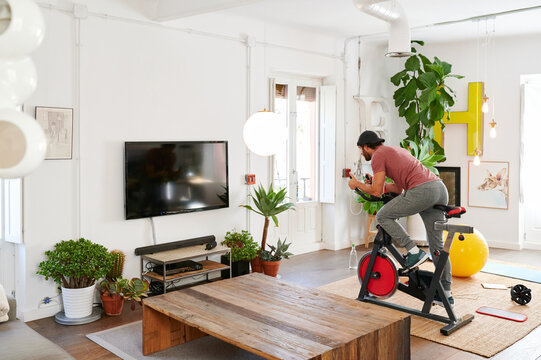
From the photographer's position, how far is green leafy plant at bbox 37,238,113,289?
4.28 metres

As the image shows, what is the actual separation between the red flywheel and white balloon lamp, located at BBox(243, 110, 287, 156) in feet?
4.82

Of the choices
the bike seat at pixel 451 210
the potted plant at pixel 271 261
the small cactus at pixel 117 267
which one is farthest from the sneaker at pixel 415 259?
the small cactus at pixel 117 267

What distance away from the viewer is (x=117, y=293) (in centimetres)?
451

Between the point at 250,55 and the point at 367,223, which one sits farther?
the point at 367,223

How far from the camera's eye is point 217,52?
18.7 feet

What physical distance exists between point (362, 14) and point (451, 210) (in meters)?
2.73

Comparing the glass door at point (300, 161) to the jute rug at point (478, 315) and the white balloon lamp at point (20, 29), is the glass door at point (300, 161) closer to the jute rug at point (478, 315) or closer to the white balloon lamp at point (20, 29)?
the jute rug at point (478, 315)

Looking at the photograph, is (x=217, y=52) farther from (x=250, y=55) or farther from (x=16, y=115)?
(x=16, y=115)

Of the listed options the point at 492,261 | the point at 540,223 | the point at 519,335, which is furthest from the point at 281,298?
the point at 540,223

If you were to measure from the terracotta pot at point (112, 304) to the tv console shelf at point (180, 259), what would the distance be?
1.41 feet

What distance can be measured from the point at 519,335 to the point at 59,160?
3850mm

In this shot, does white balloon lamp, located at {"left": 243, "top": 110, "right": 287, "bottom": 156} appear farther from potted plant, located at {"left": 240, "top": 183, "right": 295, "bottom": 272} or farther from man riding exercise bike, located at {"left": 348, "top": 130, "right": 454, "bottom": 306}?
man riding exercise bike, located at {"left": 348, "top": 130, "right": 454, "bottom": 306}

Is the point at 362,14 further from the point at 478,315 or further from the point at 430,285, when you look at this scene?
the point at 478,315

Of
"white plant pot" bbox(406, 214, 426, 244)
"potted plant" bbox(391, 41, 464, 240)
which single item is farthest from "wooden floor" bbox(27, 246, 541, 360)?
"potted plant" bbox(391, 41, 464, 240)
